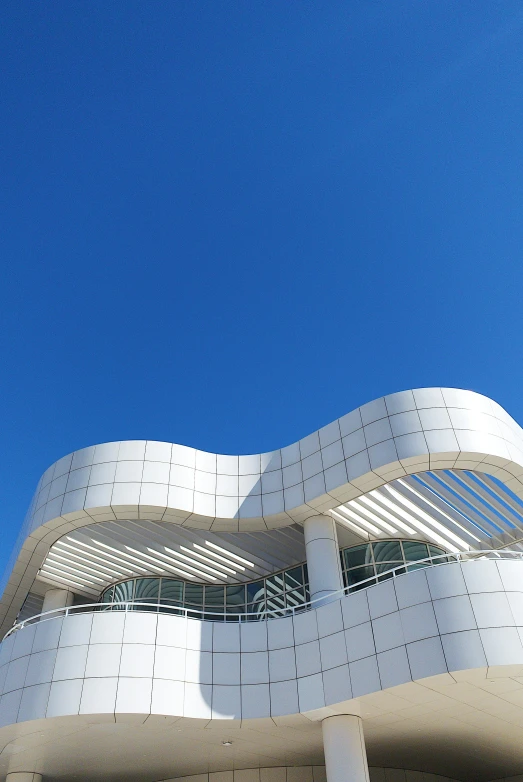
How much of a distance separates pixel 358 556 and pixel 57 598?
45.3 ft

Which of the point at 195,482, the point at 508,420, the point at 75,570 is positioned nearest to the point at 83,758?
the point at 75,570

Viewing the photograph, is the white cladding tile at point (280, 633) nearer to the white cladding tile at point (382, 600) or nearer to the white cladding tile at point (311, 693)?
the white cladding tile at point (311, 693)

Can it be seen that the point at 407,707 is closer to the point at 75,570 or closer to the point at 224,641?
the point at 224,641

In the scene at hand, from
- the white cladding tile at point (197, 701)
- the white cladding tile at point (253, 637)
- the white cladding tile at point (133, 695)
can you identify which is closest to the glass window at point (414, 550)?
the white cladding tile at point (253, 637)

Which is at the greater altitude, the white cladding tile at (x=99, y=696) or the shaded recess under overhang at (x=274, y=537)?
the shaded recess under overhang at (x=274, y=537)

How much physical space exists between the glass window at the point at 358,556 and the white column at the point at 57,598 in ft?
42.2

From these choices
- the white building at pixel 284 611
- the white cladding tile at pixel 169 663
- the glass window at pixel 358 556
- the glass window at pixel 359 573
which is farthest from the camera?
the glass window at pixel 358 556

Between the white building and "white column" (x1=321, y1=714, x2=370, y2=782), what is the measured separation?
0.19ft

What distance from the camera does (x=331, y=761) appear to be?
58.3 ft

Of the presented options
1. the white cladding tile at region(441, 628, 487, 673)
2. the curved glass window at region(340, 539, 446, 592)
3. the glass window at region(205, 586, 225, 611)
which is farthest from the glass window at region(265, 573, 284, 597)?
the white cladding tile at region(441, 628, 487, 673)

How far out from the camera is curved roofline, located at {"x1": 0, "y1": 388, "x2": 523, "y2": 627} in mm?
20359

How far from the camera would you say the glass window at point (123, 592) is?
26.6 meters

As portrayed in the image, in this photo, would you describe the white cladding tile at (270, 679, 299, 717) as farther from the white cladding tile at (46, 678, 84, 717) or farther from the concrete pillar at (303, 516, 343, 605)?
the white cladding tile at (46, 678, 84, 717)

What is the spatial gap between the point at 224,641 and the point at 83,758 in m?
6.94
